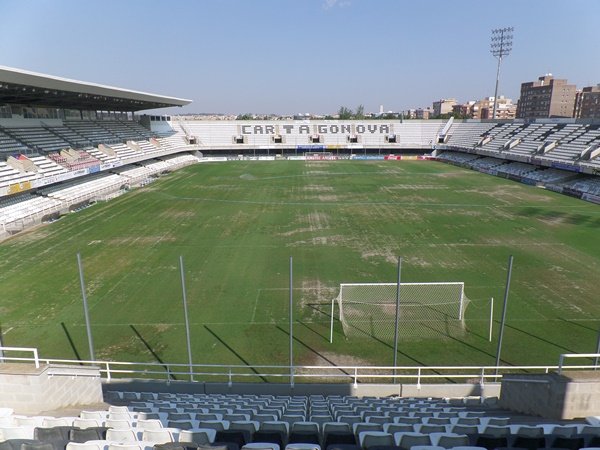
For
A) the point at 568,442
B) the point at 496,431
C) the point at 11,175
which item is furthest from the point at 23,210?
the point at 568,442

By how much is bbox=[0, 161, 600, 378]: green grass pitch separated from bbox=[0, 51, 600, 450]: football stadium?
130 millimetres

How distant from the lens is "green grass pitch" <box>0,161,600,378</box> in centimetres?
1427

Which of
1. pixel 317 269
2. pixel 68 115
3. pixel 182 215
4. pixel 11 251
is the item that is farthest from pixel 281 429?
pixel 68 115

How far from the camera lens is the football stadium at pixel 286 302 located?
23.1 ft

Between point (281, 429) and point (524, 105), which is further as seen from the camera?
point (524, 105)

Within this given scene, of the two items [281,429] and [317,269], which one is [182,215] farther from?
[281,429]

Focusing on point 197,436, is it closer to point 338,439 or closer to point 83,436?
point 83,436

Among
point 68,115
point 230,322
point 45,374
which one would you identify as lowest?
point 230,322

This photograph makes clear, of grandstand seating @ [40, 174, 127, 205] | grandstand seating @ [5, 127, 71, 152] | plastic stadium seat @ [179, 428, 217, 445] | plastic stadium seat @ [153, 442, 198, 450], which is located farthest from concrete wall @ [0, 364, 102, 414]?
grandstand seating @ [5, 127, 71, 152]

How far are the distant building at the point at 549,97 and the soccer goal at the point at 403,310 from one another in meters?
144

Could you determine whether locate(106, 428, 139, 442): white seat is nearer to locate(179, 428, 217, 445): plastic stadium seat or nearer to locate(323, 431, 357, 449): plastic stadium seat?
locate(179, 428, 217, 445): plastic stadium seat

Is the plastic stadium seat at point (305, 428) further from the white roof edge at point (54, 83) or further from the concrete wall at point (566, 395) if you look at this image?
the white roof edge at point (54, 83)

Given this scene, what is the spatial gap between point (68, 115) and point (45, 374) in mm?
53965

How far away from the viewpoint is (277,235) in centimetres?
2750
